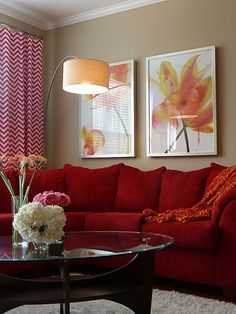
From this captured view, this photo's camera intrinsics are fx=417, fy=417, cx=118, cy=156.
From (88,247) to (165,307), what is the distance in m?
0.76

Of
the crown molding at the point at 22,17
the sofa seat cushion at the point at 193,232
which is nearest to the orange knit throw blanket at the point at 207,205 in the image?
the sofa seat cushion at the point at 193,232

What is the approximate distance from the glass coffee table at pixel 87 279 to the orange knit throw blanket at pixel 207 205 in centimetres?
67

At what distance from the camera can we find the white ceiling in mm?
4352

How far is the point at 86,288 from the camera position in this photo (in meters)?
2.17

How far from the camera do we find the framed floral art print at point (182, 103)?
3869mm

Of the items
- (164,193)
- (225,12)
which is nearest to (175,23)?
(225,12)

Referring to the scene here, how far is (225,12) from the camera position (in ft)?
12.6

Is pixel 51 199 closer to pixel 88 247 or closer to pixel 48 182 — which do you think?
pixel 88 247

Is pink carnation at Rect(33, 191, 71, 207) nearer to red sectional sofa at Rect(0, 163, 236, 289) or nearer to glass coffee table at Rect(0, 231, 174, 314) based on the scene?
glass coffee table at Rect(0, 231, 174, 314)

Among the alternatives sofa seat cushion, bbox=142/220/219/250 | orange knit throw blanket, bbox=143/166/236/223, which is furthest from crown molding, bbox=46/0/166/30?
sofa seat cushion, bbox=142/220/219/250

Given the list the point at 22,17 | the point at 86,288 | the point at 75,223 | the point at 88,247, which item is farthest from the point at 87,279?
the point at 22,17

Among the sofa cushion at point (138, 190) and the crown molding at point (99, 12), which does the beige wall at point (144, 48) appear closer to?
the crown molding at point (99, 12)

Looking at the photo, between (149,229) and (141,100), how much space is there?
166cm

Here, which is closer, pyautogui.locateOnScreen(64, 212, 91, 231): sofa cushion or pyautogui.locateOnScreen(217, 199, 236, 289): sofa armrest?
pyautogui.locateOnScreen(217, 199, 236, 289): sofa armrest
